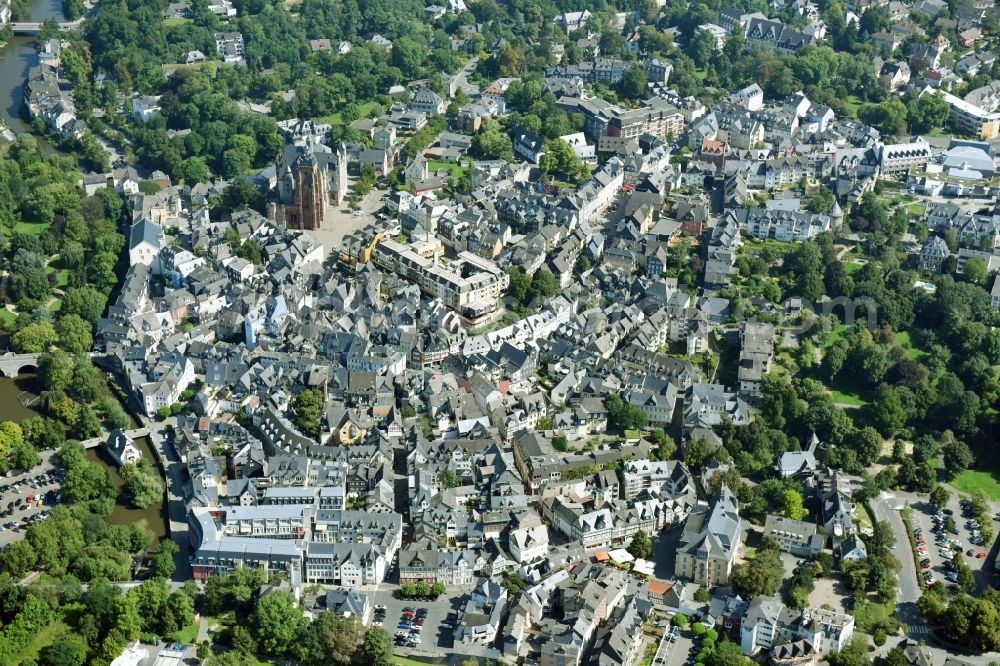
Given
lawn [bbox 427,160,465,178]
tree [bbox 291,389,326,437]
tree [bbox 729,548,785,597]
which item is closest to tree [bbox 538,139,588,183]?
lawn [bbox 427,160,465,178]

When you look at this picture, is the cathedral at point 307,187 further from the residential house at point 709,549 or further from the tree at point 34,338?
the residential house at point 709,549

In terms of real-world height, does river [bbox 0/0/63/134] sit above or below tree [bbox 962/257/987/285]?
below

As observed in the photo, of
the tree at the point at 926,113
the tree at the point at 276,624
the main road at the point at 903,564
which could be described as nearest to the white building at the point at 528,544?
the tree at the point at 276,624

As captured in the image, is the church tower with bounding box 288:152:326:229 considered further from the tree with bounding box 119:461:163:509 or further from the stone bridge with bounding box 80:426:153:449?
the tree with bounding box 119:461:163:509

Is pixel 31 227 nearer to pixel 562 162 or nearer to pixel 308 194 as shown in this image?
pixel 308 194

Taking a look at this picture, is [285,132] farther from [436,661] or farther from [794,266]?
[436,661]

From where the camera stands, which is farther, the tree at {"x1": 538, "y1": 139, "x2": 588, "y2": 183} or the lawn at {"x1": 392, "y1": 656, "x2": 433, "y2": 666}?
the tree at {"x1": 538, "y1": 139, "x2": 588, "y2": 183}
